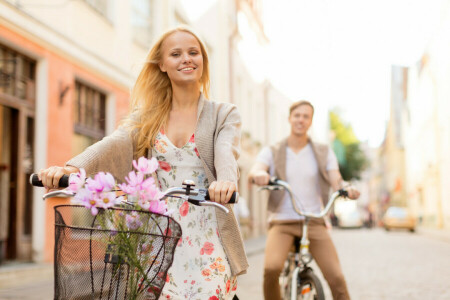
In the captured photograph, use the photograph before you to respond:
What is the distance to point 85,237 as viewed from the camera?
1.92 m

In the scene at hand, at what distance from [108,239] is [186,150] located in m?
0.84

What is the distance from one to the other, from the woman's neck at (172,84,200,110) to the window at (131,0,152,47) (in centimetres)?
1054

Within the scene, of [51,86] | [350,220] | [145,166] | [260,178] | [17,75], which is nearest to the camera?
[145,166]

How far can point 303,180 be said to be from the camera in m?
4.81

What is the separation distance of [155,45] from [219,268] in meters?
1.06

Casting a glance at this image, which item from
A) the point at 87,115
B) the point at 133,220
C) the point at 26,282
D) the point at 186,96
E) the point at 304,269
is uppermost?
the point at 87,115

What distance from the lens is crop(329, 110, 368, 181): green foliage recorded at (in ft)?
165

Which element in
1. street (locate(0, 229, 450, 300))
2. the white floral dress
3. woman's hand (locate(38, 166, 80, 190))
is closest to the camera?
woman's hand (locate(38, 166, 80, 190))

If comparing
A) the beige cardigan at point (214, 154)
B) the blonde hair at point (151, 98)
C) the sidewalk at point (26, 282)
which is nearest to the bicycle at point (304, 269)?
the blonde hair at point (151, 98)

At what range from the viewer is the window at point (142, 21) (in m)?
13.4

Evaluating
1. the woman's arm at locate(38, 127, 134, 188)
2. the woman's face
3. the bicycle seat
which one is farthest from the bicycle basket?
the bicycle seat

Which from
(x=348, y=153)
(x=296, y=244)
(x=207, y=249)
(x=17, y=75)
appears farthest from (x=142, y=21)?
(x=348, y=153)

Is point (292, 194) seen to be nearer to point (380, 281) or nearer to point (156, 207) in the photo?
point (156, 207)

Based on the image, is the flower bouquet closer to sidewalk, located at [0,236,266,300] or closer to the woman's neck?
the woman's neck
